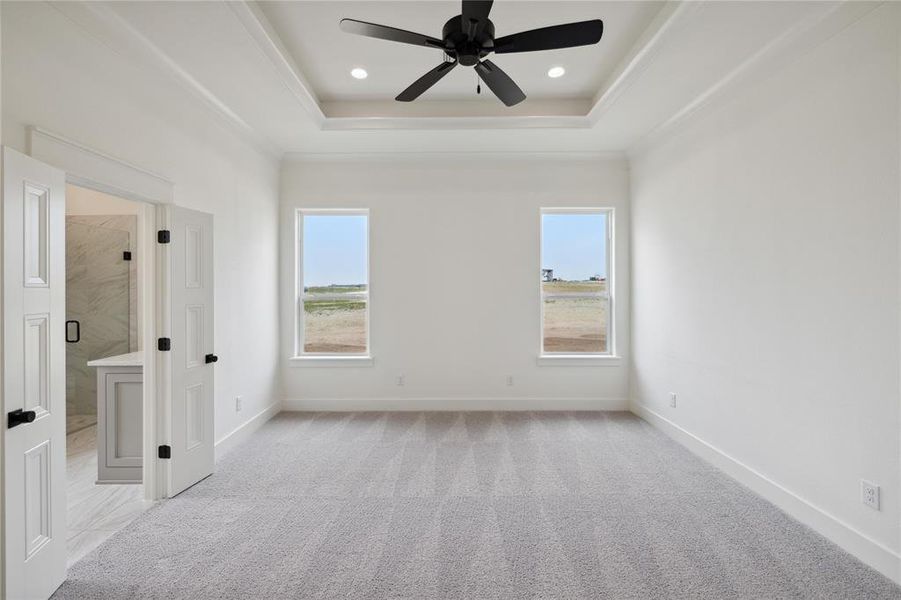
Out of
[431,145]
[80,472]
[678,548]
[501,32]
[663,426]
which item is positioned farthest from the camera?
[431,145]

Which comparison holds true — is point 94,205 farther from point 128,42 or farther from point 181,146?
point 128,42

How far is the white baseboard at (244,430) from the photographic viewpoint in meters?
3.49

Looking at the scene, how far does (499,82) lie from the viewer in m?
2.54

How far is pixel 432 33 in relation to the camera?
286 centimetres

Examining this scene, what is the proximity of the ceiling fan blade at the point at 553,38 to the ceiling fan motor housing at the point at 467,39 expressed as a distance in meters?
0.07

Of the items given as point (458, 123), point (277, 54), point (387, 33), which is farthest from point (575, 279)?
point (277, 54)

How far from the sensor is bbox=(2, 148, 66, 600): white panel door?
167 centimetres

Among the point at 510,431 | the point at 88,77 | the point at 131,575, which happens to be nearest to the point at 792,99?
the point at 510,431

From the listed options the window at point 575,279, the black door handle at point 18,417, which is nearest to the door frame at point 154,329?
the black door handle at point 18,417

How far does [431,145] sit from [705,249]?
9.16ft

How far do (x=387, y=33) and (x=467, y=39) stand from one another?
41 centimetres

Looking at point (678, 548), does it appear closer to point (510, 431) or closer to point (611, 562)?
point (611, 562)

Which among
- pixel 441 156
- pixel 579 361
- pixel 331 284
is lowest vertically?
pixel 579 361

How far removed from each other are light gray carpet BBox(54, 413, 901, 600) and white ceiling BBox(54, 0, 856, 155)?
2.86m
